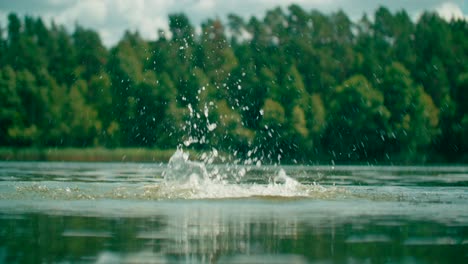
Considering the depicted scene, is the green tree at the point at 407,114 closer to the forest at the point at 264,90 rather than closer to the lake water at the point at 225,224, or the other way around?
the forest at the point at 264,90

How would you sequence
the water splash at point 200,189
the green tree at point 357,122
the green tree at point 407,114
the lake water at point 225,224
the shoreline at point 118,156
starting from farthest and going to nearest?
1. the green tree at point 407,114
2. the green tree at point 357,122
3. the shoreline at point 118,156
4. the water splash at point 200,189
5. the lake water at point 225,224

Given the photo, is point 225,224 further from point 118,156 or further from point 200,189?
point 118,156

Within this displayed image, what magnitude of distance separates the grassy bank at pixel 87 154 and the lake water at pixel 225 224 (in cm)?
5833

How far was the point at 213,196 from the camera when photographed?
3459 cm

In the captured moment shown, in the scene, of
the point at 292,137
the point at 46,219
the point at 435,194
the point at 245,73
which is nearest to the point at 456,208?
the point at 435,194

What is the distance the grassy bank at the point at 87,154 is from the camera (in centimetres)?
9852

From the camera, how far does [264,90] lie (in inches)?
4673

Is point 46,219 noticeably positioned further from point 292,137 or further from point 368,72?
point 368,72

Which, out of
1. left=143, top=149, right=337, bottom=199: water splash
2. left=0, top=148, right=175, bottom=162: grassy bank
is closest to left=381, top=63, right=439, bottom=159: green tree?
left=0, top=148, right=175, bottom=162: grassy bank

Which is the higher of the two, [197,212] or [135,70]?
[135,70]

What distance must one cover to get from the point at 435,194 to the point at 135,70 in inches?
3508

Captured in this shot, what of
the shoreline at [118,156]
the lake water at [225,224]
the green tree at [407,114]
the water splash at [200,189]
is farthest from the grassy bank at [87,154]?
the lake water at [225,224]

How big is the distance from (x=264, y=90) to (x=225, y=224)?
312ft

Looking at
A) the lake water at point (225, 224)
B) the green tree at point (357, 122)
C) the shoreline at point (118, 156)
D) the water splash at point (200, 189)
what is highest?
the green tree at point (357, 122)
